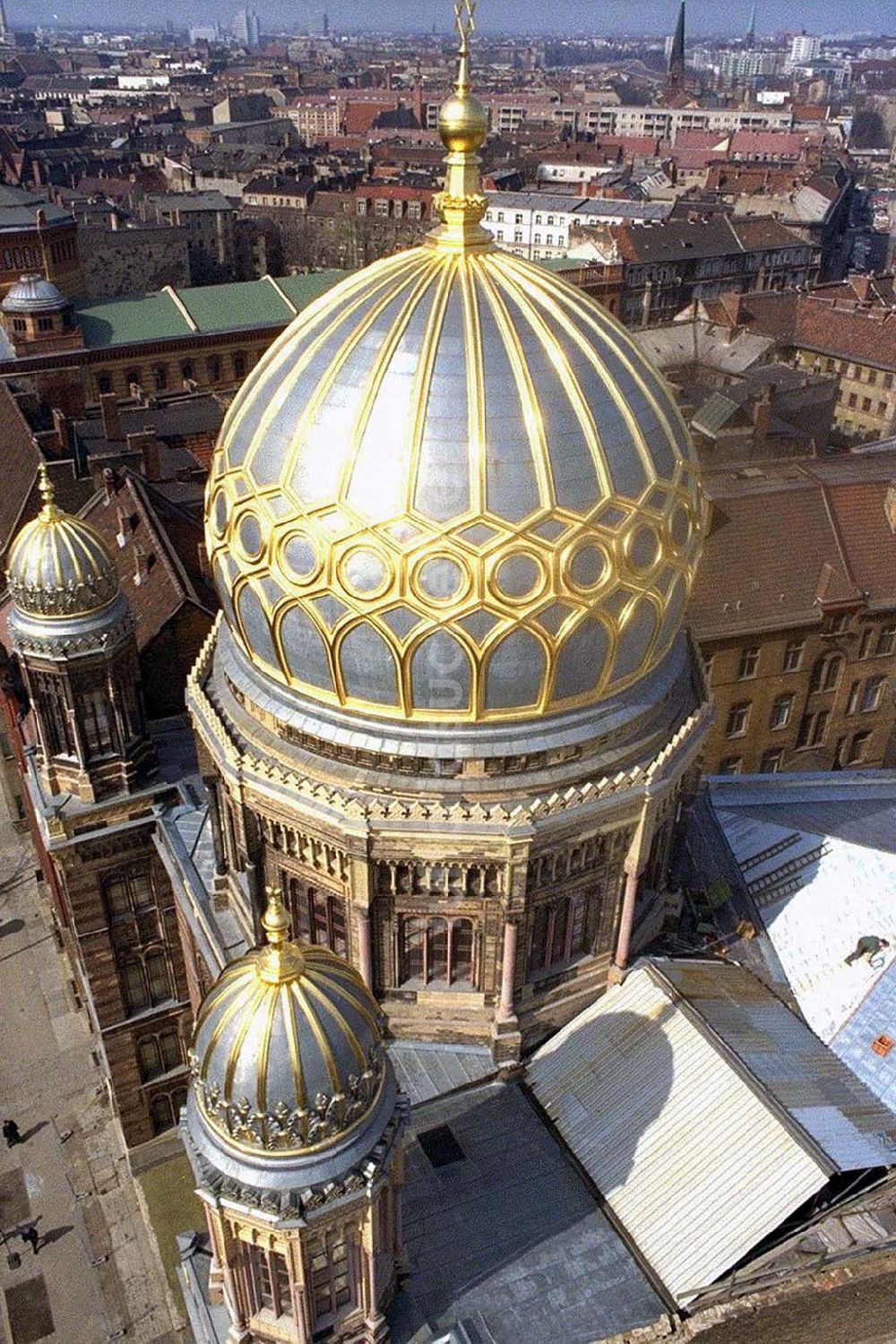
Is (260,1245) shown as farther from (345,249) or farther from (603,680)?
(345,249)

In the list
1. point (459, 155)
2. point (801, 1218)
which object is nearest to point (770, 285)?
point (459, 155)

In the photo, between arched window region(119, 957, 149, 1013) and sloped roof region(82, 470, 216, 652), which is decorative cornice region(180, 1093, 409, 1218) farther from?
sloped roof region(82, 470, 216, 652)

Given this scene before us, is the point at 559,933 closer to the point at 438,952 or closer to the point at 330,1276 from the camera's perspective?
the point at 438,952

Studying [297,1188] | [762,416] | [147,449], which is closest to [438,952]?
[297,1188]

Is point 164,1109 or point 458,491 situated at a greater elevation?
point 458,491

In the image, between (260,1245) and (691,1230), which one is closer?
(260,1245)

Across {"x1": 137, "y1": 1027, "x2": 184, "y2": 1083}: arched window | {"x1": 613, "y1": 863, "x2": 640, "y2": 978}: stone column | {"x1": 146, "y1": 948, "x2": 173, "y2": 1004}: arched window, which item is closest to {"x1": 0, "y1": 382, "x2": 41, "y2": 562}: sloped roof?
{"x1": 146, "y1": 948, "x2": 173, "y2": 1004}: arched window
